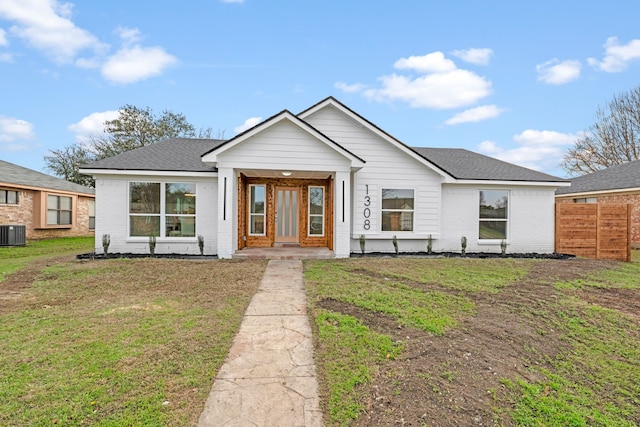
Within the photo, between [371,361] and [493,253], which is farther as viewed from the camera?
[493,253]

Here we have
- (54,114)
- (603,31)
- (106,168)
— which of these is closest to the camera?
(106,168)

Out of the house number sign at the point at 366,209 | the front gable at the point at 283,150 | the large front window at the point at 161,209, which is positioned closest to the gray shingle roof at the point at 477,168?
the house number sign at the point at 366,209

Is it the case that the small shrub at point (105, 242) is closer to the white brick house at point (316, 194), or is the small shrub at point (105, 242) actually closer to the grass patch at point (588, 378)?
the white brick house at point (316, 194)

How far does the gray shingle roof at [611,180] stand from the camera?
16109 millimetres

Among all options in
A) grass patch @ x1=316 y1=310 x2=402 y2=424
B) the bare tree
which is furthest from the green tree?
the bare tree

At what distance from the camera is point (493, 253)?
11641 millimetres

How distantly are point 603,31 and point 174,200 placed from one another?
2043 centimetres

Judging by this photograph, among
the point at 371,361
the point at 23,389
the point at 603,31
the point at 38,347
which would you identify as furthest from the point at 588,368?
the point at 603,31

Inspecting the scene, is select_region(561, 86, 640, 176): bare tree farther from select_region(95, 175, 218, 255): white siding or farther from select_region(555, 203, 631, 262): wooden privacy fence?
select_region(95, 175, 218, 255): white siding

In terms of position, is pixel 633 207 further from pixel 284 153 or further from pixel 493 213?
pixel 284 153

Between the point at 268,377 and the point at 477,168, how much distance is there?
39.5ft

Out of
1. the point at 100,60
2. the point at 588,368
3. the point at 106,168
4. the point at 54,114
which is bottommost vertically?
the point at 588,368

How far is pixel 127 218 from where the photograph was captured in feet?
33.9

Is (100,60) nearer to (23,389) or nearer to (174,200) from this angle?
(174,200)
